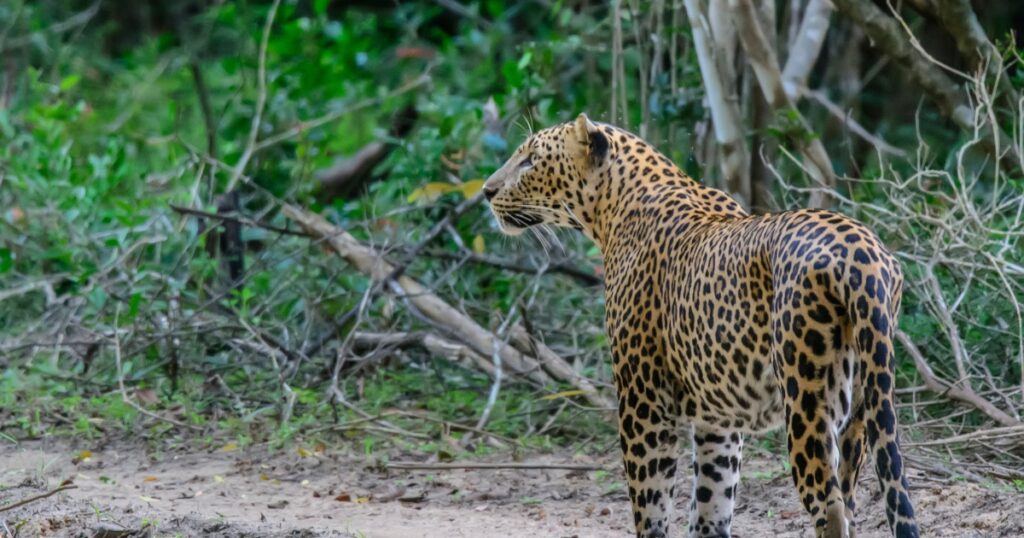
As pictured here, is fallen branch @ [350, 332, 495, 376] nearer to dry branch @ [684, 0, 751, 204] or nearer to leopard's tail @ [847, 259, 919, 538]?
dry branch @ [684, 0, 751, 204]

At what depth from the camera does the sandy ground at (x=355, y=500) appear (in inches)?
186

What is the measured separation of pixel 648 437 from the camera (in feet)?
14.4

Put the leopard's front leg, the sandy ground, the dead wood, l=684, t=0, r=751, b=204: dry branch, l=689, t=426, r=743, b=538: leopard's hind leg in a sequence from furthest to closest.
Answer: the dead wood, l=684, t=0, r=751, b=204: dry branch, the sandy ground, l=689, t=426, r=743, b=538: leopard's hind leg, the leopard's front leg

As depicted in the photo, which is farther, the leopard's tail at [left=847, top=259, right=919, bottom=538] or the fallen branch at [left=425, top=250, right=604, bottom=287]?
the fallen branch at [left=425, top=250, right=604, bottom=287]

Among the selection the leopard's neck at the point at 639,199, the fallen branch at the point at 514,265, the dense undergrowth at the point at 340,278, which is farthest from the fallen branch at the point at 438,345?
the leopard's neck at the point at 639,199

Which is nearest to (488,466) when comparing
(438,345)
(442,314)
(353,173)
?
(438,345)

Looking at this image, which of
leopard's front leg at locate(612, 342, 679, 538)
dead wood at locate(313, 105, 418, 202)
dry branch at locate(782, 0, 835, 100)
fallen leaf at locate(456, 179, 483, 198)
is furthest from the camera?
dead wood at locate(313, 105, 418, 202)

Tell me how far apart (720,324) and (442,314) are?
121 inches

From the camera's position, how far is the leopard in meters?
3.47

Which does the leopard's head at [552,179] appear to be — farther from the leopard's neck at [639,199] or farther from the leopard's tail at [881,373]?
the leopard's tail at [881,373]

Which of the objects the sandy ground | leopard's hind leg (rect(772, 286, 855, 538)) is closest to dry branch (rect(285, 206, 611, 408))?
the sandy ground

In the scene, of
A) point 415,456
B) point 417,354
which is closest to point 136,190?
point 417,354

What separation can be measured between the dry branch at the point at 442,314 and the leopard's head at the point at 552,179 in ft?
4.37

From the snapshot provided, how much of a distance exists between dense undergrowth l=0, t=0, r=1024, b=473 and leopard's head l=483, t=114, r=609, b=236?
602 mm
